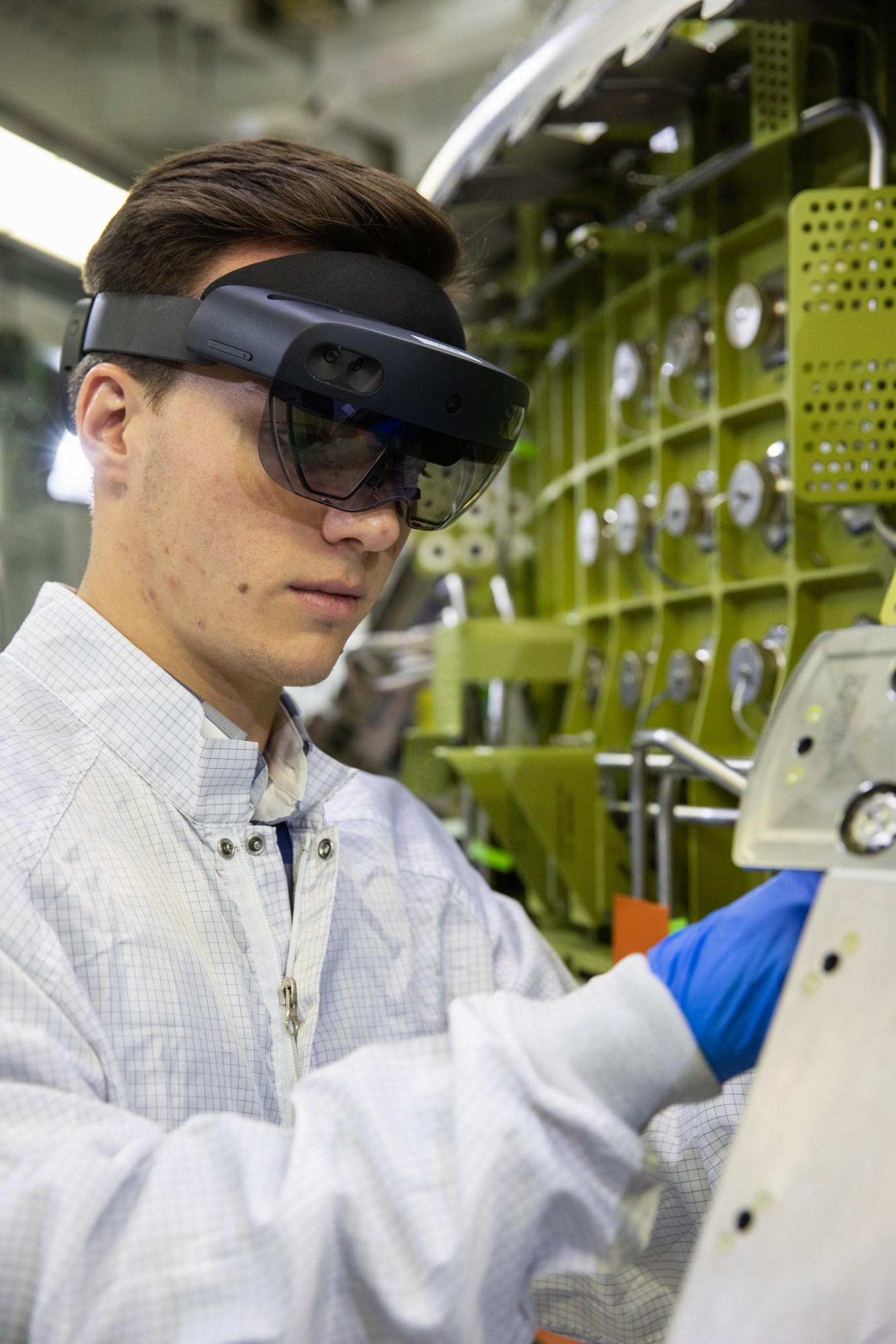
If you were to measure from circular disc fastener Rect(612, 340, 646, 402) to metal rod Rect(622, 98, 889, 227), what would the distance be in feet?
1.15

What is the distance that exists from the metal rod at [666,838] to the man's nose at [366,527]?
1353 mm

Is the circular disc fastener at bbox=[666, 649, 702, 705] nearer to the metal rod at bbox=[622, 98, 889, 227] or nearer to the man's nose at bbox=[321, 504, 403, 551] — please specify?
the metal rod at bbox=[622, 98, 889, 227]

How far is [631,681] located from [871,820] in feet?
8.27

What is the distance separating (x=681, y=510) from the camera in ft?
10.2

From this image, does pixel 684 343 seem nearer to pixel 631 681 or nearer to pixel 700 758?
pixel 631 681

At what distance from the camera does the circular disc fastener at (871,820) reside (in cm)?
94

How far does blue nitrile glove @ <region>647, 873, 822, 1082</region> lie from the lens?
1.01m

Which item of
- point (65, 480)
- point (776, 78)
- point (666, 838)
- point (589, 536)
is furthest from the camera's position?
point (65, 480)

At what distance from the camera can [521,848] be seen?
11.7 ft

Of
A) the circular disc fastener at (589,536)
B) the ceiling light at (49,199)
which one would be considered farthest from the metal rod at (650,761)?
the ceiling light at (49,199)

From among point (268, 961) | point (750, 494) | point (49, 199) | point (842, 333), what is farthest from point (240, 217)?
point (49, 199)

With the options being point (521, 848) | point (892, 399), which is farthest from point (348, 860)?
point (521, 848)

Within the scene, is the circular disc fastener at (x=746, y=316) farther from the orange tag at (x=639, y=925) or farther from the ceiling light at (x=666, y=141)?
the orange tag at (x=639, y=925)

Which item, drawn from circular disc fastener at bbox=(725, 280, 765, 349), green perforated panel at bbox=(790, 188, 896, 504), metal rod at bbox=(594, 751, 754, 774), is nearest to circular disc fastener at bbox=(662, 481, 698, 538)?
circular disc fastener at bbox=(725, 280, 765, 349)
